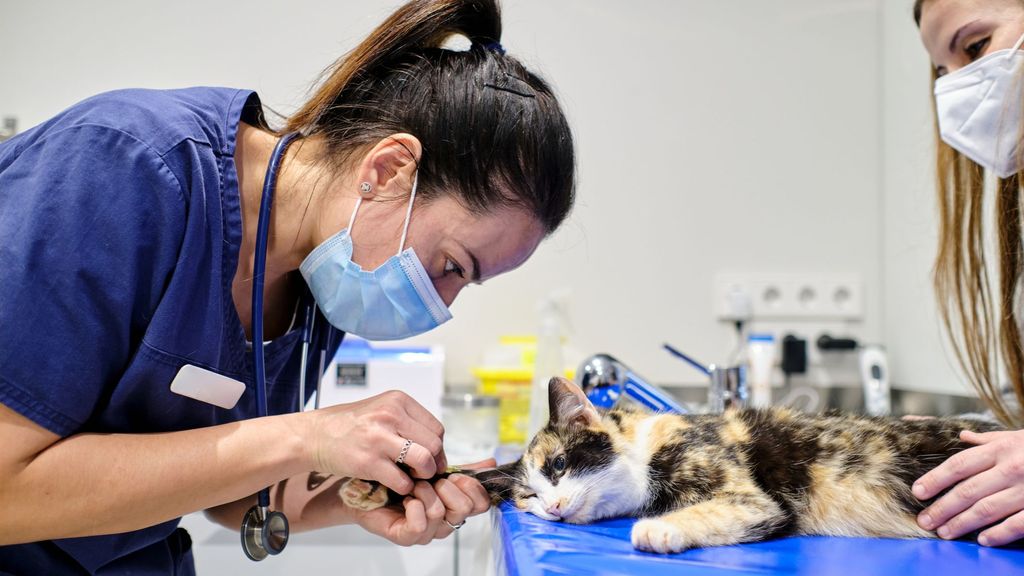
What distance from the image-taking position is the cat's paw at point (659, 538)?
0.77 meters

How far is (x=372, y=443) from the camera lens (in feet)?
2.90

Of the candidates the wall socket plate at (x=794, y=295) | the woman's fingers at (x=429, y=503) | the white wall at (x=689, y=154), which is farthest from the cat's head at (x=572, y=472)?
the wall socket plate at (x=794, y=295)

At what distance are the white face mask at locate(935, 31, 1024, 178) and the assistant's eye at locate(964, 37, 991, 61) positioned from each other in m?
0.04

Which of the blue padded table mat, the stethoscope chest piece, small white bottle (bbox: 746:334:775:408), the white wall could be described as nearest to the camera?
the blue padded table mat

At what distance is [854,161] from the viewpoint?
245cm

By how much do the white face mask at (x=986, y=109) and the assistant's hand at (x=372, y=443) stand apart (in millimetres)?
1100

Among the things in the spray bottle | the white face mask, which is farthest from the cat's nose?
the white face mask

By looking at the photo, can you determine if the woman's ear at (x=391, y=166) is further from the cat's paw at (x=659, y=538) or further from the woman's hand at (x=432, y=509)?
the cat's paw at (x=659, y=538)

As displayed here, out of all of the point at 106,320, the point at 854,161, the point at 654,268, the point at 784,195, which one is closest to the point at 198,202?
the point at 106,320

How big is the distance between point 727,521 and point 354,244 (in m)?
0.59

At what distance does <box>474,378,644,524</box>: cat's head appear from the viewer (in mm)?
948

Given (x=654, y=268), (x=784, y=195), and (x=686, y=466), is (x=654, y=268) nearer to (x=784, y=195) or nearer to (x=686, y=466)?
(x=784, y=195)

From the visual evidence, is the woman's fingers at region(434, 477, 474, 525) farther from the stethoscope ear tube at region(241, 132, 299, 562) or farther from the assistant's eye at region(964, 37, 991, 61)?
the assistant's eye at region(964, 37, 991, 61)

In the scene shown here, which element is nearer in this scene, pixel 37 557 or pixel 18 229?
pixel 18 229
